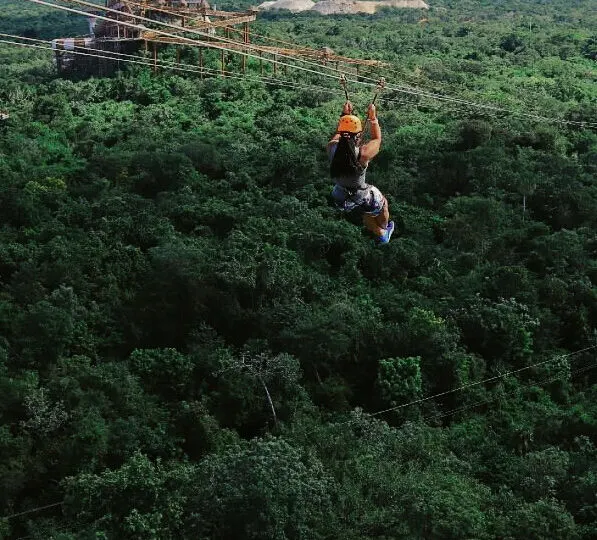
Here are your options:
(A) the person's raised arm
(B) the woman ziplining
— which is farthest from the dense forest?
(A) the person's raised arm

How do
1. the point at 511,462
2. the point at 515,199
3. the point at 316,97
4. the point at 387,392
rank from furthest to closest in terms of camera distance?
1. the point at 316,97
2. the point at 515,199
3. the point at 387,392
4. the point at 511,462

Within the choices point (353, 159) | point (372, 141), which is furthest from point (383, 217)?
point (372, 141)

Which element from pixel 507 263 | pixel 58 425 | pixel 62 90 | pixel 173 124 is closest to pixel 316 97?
pixel 173 124

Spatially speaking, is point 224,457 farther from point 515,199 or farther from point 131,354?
point 515,199

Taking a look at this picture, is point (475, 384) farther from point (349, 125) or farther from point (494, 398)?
→ point (349, 125)

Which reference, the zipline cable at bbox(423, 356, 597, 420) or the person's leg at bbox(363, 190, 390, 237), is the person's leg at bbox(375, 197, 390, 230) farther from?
the zipline cable at bbox(423, 356, 597, 420)

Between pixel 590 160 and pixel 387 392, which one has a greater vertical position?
pixel 590 160

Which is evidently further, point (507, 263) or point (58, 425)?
point (507, 263)

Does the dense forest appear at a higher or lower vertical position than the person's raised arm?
lower
